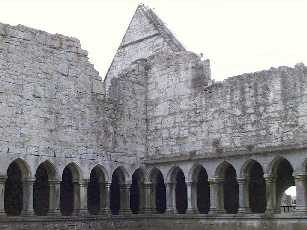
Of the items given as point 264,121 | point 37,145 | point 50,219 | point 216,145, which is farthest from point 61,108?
point 264,121

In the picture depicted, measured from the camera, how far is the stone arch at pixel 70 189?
16406 mm

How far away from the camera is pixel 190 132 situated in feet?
57.0

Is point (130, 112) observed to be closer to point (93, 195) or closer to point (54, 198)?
point (93, 195)

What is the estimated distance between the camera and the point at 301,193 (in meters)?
14.3

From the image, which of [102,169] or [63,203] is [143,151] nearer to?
[102,169]

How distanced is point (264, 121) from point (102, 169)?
5223 millimetres

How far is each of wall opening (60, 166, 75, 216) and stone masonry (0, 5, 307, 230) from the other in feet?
0.11

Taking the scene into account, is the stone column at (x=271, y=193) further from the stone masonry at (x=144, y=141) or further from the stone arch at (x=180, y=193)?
the stone arch at (x=180, y=193)

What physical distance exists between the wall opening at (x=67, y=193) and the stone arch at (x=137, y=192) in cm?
216

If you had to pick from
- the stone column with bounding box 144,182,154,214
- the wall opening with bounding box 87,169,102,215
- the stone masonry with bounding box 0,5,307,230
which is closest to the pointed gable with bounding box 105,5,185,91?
the stone masonry with bounding box 0,5,307,230

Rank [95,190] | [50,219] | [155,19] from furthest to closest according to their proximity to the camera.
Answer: [155,19] → [95,190] → [50,219]

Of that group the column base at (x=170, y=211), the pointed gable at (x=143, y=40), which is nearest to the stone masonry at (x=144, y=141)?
the column base at (x=170, y=211)

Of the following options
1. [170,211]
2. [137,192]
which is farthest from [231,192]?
[137,192]

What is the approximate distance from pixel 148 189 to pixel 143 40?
20.9 ft
